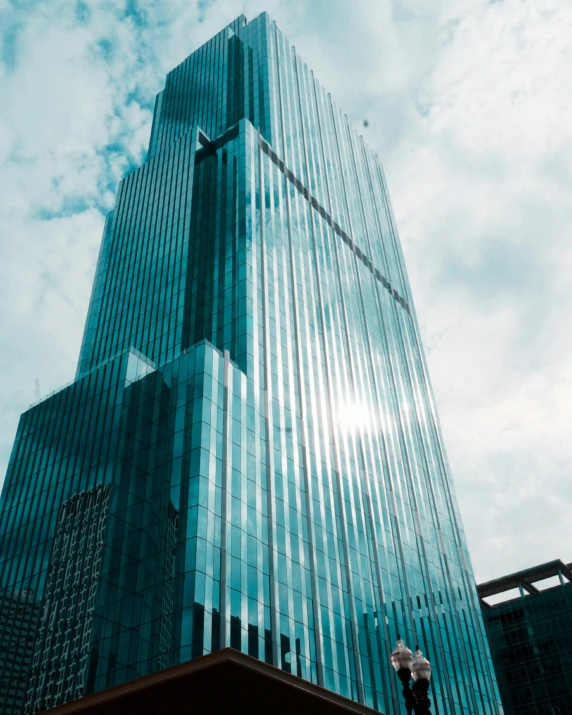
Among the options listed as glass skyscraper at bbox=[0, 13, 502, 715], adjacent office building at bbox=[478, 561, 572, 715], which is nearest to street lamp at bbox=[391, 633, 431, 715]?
glass skyscraper at bbox=[0, 13, 502, 715]

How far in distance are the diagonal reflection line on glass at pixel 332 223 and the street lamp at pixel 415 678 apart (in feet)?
222

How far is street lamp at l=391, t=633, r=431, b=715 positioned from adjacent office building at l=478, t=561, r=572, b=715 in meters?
78.9

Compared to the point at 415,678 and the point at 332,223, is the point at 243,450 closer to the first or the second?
the point at 415,678

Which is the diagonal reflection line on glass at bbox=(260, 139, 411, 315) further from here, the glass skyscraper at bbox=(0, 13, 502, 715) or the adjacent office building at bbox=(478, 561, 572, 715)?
the adjacent office building at bbox=(478, 561, 572, 715)

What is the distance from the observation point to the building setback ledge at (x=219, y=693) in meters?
17.7

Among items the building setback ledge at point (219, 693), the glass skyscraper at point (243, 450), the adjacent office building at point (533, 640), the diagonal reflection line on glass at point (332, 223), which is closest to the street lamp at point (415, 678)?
Result: the building setback ledge at point (219, 693)

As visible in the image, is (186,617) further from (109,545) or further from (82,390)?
(82,390)

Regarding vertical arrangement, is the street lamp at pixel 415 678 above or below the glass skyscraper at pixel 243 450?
below

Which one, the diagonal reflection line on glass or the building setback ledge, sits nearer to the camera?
the building setback ledge

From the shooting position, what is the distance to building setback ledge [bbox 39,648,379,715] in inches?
698

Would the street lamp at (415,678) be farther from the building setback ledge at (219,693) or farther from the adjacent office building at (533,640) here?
the adjacent office building at (533,640)

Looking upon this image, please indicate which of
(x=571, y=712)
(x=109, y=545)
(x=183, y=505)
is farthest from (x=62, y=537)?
(x=571, y=712)

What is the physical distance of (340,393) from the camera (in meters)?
69.8

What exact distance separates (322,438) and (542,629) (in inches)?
1943
